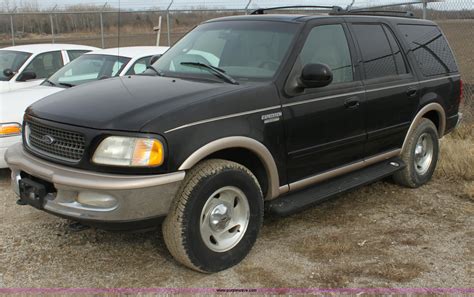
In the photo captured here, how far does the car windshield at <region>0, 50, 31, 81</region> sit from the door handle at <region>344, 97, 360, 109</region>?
232 inches

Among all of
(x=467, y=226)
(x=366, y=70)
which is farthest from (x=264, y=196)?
(x=467, y=226)

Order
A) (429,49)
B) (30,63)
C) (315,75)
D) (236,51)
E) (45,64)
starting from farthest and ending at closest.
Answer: (45,64), (30,63), (429,49), (236,51), (315,75)

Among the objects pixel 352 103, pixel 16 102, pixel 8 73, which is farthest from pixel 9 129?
pixel 352 103

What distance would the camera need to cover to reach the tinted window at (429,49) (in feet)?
18.5

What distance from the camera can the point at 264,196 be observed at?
164 inches

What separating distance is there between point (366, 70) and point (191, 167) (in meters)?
2.24

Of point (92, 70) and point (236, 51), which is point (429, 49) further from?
point (92, 70)

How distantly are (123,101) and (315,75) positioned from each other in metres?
1.49

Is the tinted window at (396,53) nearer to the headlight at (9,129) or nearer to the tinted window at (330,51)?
the tinted window at (330,51)

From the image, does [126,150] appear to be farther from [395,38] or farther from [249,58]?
[395,38]

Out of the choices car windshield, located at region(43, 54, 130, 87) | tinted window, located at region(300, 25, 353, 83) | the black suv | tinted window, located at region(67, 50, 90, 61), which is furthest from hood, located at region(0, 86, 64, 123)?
tinted window, located at region(300, 25, 353, 83)

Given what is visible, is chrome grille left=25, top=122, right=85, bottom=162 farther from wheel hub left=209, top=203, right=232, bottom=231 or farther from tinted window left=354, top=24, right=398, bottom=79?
tinted window left=354, top=24, right=398, bottom=79

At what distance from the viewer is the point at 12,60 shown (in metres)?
8.52

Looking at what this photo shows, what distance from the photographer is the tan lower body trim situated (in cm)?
425
